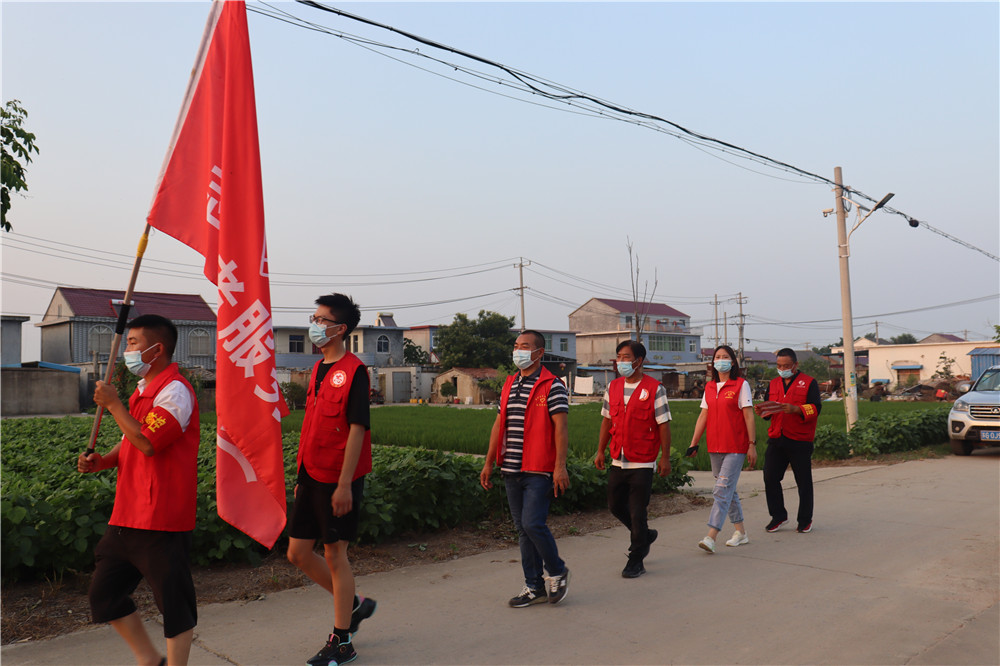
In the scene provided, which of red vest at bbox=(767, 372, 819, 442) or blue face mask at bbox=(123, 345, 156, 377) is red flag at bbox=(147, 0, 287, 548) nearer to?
blue face mask at bbox=(123, 345, 156, 377)

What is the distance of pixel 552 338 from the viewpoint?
6378 cm

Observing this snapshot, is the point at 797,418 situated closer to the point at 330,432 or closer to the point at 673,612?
the point at 673,612

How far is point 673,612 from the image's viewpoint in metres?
5.00

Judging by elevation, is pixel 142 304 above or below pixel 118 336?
above

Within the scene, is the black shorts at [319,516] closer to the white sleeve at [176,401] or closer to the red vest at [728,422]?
the white sleeve at [176,401]

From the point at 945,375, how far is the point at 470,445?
1615 inches

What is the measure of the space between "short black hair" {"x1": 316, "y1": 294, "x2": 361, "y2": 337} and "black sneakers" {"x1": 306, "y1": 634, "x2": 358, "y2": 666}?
5.61ft

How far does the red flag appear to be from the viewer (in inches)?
150

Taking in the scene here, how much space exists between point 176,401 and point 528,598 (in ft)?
9.46

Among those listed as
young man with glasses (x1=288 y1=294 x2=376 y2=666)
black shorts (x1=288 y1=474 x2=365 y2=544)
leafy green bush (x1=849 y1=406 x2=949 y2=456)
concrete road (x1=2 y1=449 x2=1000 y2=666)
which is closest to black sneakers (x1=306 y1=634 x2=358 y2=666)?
young man with glasses (x1=288 y1=294 x2=376 y2=666)

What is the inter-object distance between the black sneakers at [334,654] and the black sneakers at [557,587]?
Result: 1601 mm

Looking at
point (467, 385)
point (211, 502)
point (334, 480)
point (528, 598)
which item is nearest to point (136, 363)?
point (334, 480)

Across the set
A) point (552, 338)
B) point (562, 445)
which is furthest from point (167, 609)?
point (552, 338)

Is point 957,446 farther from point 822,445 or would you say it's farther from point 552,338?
point 552,338
